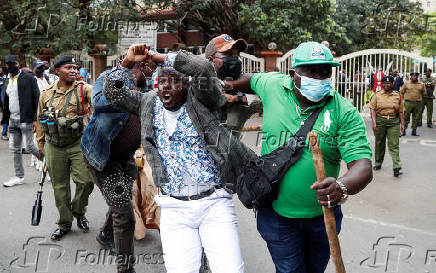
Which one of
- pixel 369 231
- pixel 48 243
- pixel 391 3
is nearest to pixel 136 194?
pixel 48 243

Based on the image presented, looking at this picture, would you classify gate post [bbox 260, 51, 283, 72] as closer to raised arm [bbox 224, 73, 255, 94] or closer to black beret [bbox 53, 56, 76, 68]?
black beret [bbox 53, 56, 76, 68]

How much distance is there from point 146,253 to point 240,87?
90.6 inches

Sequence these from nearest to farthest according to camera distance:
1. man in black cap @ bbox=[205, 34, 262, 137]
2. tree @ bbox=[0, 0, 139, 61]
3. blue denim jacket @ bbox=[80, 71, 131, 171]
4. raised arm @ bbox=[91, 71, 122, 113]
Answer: man in black cap @ bbox=[205, 34, 262, 137], raised arm @ bbox=[91, 71, 122, 113], blue denim jacket @ bbox=[80, 71, 131, 171], tree @ bbox=[0, 0, 139, 61]

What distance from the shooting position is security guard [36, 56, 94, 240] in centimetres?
489

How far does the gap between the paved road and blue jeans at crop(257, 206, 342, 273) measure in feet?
4.81

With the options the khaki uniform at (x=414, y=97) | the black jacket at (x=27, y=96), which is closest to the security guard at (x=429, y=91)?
the khaki uniform at (x=414, y=97)

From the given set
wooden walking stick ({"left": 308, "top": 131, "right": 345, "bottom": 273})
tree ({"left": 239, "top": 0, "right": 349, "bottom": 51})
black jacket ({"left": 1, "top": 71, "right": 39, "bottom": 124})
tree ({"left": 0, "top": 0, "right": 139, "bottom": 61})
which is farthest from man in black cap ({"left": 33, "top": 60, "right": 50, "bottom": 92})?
tree ({"left": 239, "top": 0, "right": 349, "bottom": 51})

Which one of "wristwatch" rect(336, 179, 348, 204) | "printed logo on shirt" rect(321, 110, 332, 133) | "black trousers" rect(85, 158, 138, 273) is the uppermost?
"printed logo on shirt" rect(321, 110, 332, 133)

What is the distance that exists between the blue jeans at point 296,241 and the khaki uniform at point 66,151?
2658mm

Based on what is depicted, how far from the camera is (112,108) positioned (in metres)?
3.65

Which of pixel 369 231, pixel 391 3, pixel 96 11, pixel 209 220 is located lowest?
Answer: pixel 369 231

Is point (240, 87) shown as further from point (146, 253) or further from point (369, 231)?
point (369, 231)

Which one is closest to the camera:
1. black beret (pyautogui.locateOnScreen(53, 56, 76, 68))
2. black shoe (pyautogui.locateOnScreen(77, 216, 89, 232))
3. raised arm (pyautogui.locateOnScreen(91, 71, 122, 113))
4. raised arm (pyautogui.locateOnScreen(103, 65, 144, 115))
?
raised arm (pyautogui.locateOnScreen(103, 65, 144, 115))

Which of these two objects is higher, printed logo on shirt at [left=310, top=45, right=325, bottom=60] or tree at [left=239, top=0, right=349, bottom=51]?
tree at [left=239, top=0, right=349, bottom=51]
